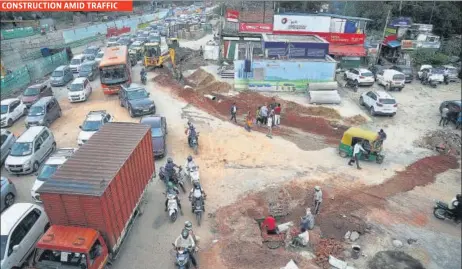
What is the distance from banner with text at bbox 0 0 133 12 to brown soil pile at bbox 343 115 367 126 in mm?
15318

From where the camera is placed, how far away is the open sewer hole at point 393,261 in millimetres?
9805

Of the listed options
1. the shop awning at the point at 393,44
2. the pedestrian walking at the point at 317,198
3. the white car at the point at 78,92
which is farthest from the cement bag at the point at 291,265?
the shop awning at the point at 393,44

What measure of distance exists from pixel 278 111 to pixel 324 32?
58.4ft

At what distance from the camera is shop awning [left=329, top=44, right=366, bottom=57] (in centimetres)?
3244

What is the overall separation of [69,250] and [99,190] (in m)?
1.63

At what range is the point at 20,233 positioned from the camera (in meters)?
9.59

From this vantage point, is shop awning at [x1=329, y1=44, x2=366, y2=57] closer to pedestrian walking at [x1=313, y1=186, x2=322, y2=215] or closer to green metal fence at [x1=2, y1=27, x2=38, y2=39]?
pedestrian walking at [x1=313, y1=186, x2=322, y2=215]

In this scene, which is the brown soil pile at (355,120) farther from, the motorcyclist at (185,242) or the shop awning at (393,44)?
the shop awning at (393,44)

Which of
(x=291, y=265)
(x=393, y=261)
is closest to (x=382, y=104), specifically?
(x=393, y=261)

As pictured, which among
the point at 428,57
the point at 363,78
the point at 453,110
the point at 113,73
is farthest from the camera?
the point at 428,57

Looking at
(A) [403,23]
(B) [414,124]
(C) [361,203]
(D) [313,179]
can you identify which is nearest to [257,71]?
(B) [414,124]

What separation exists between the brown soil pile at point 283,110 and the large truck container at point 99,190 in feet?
33.3

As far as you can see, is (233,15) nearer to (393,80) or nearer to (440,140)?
(393,80)

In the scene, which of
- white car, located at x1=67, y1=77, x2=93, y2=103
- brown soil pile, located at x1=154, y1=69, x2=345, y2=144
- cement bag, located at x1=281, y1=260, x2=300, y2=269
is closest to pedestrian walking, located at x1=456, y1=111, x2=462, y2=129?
brown soil pile, located at x1=154, y1=69, x2=345, y2=144
